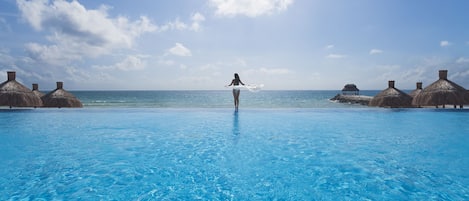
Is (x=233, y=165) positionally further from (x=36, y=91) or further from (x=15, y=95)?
(x=36, y=91)

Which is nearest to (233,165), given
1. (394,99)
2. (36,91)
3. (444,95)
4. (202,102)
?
(444,95)

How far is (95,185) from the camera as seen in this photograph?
4141 millimetres

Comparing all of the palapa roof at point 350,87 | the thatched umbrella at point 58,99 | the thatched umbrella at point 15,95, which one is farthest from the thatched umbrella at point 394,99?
the palapa roof at point 350,87

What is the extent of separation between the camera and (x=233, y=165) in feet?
16.9

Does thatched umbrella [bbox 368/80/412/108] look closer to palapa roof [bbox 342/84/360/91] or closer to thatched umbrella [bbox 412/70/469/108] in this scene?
thatched umbrella [bbox 412/70/469/108]

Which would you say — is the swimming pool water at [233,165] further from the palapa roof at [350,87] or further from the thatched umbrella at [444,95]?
the palapa roof at [350,87]

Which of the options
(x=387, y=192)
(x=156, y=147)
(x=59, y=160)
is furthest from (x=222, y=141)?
(x=387, y=192)

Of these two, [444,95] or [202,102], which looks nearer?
[444,95]

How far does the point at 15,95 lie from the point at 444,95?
90.0 feet

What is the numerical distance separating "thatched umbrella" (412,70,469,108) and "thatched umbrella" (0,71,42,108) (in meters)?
Answer: 26.2

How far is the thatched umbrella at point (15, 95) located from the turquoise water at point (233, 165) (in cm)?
978

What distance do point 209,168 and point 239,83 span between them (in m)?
9.36

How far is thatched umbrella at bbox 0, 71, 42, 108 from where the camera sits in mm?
16156

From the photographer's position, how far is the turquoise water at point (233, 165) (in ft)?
12.8
